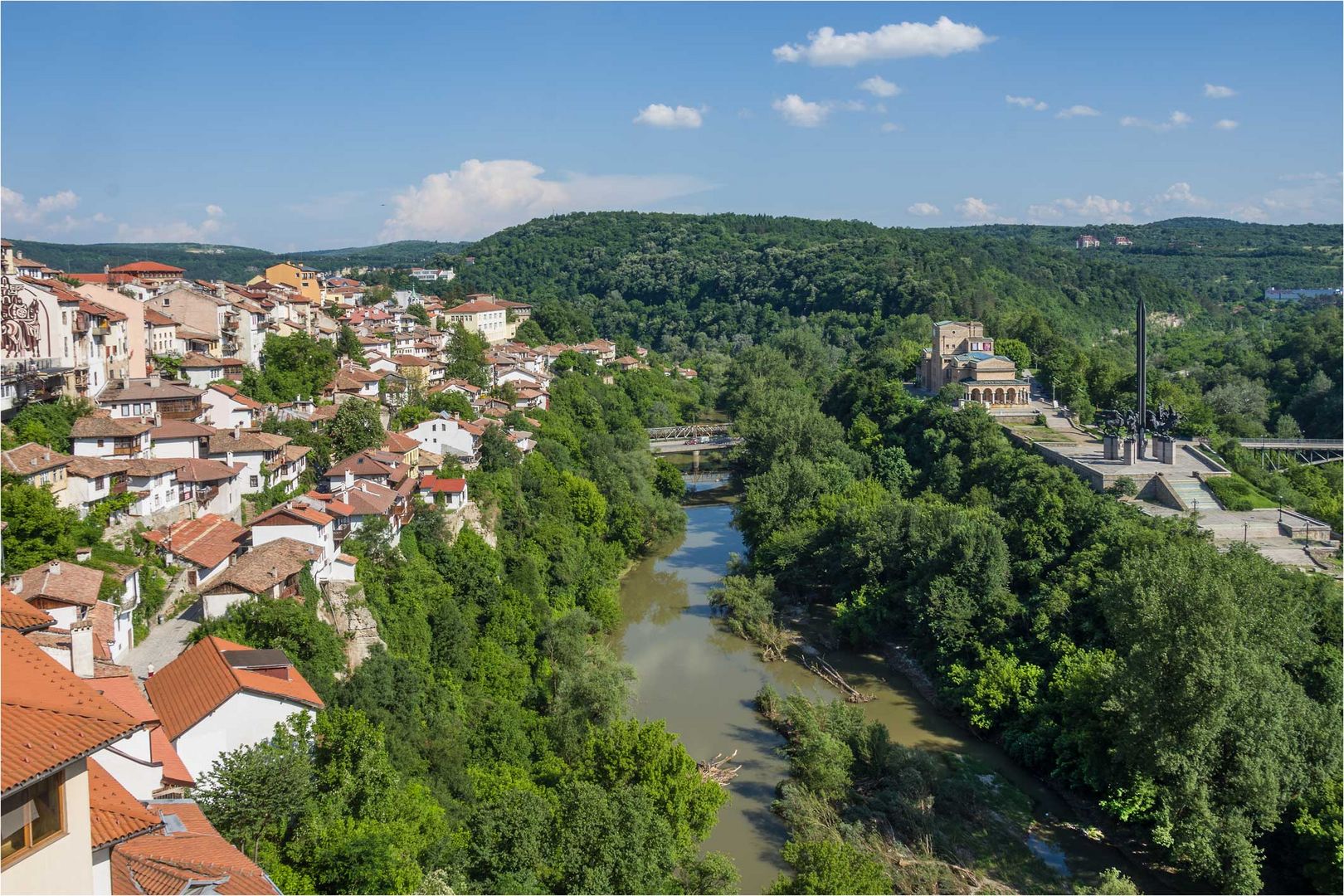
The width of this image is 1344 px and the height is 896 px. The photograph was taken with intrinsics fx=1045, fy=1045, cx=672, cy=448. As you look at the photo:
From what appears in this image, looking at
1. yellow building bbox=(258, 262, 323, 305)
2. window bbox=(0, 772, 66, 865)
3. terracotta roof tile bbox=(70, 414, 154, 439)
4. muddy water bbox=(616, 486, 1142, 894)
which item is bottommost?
muddy water bbox=(616, 486, 1142, 894)

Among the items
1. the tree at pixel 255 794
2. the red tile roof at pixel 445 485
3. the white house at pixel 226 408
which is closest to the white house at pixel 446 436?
the red tile roof at pixel 445 485

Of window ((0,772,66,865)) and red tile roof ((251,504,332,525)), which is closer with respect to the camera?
window ((0,772,66,865))

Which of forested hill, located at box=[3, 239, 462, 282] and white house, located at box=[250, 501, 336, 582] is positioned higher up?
forested hill, located at box=[3, 239, 462, 282]

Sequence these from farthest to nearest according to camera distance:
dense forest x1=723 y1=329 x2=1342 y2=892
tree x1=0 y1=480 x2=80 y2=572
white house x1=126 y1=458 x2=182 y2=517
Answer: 1. white house x1=126 y1=458 x2=182 y2=517
2. tree x1=0 y1=480 x2=80 y2=572
3. dense forest x1=723 y1=329 x2=1342 y2=892

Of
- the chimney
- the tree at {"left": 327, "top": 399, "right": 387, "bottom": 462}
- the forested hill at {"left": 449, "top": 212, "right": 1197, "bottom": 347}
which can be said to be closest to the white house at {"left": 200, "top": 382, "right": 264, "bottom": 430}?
the tree at {"left": 327, "top": 399, "right": 387, "bottom": 462}

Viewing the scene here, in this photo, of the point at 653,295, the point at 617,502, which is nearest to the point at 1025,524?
the point at 617,502

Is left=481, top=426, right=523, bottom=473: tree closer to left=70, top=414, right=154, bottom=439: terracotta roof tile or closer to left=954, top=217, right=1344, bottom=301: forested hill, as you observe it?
left=70, top=414, right=154, bottom=439: terracotta roof tile
